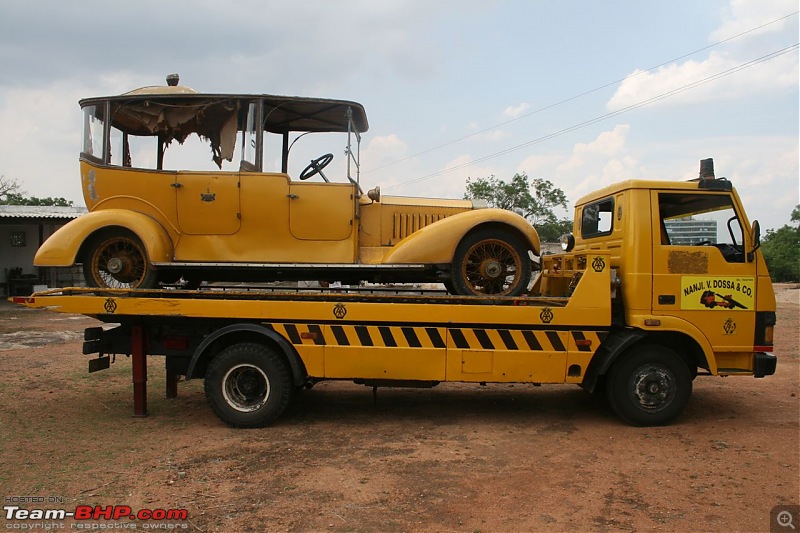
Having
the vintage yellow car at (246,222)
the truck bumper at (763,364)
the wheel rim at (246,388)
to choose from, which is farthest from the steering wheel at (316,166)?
the truck bumper at (763,364)

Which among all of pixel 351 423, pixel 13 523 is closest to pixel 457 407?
pixel 351 423

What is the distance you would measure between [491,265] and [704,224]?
7.52 ft

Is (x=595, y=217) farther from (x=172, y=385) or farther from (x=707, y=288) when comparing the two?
(x=172, y=385)

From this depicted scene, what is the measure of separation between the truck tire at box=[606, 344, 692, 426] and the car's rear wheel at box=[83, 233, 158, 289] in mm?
4884

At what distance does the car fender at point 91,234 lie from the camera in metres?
5.59

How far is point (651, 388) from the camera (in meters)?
5.74

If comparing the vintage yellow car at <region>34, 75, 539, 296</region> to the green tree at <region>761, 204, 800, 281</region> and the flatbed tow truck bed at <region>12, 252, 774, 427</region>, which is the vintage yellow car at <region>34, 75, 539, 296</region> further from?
the green tree at <region>761, 204, 800, 281</region>

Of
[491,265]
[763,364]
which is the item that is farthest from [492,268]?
[763,364]

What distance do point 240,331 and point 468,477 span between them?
2.64m

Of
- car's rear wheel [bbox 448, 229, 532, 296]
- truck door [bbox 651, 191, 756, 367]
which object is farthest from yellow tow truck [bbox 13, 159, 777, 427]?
car's rear wheel [bbox 448, 229, 532, 296]

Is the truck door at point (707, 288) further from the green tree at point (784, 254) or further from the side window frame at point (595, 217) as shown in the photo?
the green tree at point (784, 254)

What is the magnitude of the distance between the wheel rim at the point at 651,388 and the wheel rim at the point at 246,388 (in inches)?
144

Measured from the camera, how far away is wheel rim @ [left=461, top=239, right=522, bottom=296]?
6000mm

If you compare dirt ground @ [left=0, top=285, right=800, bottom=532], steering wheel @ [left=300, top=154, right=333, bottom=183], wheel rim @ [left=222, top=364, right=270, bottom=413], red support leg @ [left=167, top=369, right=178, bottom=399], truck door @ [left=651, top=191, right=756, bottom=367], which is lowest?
dirt ground @ [left=0, top=285, right=800, bottom=532]
